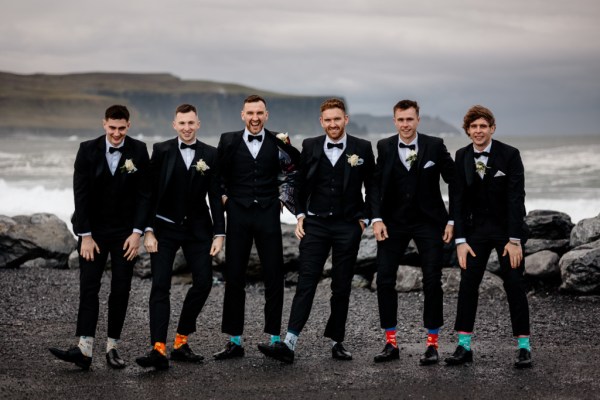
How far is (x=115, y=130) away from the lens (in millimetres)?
6422

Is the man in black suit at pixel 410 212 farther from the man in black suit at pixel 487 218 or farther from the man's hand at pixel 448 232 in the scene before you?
the man in black suit at pixel 487 218

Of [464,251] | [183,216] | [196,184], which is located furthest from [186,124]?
[464,251]

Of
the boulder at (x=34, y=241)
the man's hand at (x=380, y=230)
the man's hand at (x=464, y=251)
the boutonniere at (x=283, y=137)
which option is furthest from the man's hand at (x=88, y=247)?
the boulder at (x=34, y=241)

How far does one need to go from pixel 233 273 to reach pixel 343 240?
104 cm

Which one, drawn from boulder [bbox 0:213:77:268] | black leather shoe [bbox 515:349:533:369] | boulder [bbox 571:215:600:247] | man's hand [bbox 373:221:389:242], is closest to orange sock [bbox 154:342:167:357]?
man's hand [bbox 373:221:389:242]

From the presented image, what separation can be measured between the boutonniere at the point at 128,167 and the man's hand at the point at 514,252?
3297mm

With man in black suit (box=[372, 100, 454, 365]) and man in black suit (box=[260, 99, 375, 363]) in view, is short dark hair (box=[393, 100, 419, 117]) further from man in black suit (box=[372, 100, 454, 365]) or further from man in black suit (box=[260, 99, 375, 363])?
man in black suit (box=[260, 99, 375, 363])

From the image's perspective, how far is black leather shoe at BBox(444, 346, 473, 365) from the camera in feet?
21.4

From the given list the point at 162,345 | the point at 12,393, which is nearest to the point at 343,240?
the point at 162,345

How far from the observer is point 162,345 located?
20.9ft

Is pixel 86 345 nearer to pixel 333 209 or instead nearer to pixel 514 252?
pixel 333 209

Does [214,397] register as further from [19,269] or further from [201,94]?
[201,94]

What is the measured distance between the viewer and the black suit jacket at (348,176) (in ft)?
22.1

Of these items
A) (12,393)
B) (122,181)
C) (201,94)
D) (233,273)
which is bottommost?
(12,393)
